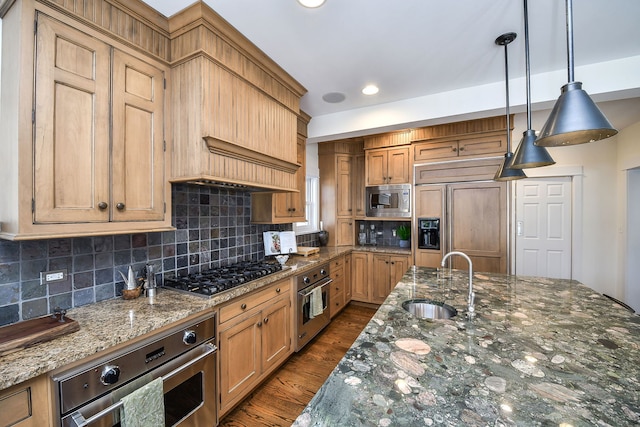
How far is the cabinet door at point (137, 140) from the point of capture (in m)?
1.44

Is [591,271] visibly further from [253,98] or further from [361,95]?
[253,98]

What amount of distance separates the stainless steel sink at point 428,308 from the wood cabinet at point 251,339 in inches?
42.9

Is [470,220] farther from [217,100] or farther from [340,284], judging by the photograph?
[217,100]

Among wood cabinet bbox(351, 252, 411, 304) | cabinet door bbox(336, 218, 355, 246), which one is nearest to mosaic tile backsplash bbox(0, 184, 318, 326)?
cabinet door bbox(336, 218, 355, 246)

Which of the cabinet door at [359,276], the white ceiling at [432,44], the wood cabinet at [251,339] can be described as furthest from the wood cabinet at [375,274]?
the white ceiling at [432,44]

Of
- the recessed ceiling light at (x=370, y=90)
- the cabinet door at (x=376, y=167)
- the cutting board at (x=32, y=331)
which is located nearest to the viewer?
the cutting board at (x=32, y=331)

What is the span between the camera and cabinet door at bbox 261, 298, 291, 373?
83.5 inches

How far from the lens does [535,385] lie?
0.86 metres

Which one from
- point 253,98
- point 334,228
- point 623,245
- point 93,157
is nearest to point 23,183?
point 93,157

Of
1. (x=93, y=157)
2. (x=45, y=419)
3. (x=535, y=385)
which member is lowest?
(x=45, y=419)

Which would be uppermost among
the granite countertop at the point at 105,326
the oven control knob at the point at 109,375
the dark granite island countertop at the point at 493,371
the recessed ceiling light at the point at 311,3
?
the recessed ceiling light at the point at 311,3

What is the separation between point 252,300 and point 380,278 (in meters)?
2.40

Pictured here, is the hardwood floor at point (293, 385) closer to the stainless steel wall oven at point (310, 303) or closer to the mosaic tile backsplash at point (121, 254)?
the stainless steel wall oven at point (310, 303)

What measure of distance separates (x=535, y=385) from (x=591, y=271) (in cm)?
398
